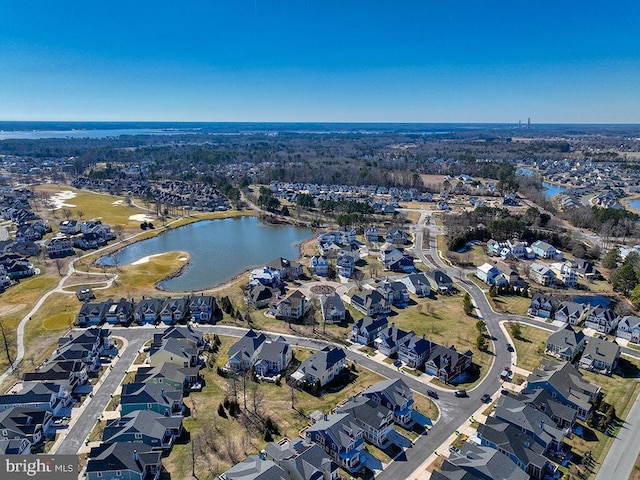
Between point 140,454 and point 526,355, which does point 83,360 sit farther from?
point 526,355

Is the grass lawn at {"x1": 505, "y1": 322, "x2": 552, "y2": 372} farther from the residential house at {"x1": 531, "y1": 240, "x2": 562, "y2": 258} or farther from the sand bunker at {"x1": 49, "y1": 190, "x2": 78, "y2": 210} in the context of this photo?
the sand bunker at {"x1": 49, "y1": 190, "x2": 78, "y2": 210}

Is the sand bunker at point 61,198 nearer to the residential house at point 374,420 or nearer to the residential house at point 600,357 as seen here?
the residential house at point 374,420

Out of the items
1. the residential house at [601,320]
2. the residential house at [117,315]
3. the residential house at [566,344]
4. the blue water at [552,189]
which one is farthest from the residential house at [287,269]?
the blue water at [552,189]

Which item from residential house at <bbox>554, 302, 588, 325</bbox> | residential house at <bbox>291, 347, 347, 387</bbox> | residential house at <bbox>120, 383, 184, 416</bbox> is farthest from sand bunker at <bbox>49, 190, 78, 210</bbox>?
residential house at <bbox>554, 302, 588, 325</bbox>

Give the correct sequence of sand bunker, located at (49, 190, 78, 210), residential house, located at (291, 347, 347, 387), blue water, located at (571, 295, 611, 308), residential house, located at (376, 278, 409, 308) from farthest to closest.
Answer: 1. sand bunker, located at (49, 190, 78, 210)
2. residential house, located at (376, 278, 409, 308)
3. blue water, located at (571, 295, 611, 308)
4. residential house, located at (291, 347, 347, 387)

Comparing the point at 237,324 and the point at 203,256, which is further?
the point at 203,256

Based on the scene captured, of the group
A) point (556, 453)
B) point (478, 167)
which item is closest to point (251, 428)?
point (556, 453)

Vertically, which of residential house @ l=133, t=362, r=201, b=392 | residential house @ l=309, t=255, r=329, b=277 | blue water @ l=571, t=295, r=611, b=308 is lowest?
blue water @ l=571, t=295, r=611, b=308
